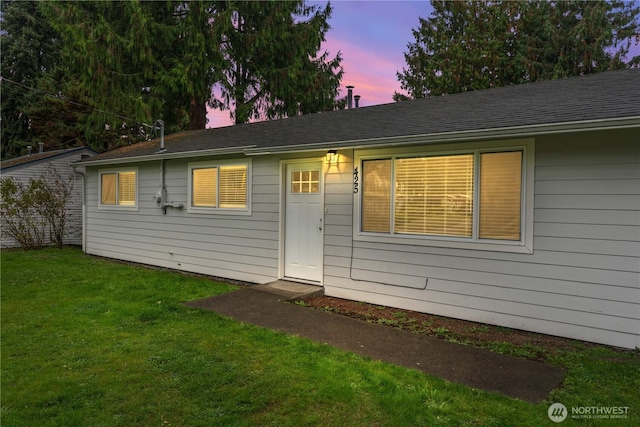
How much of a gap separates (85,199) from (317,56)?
35.6 ft

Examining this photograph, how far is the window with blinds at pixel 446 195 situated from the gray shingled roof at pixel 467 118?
421mm

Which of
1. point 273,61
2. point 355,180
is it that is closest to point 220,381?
point 355,180

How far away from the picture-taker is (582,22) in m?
18.9

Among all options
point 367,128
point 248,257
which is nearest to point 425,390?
point 367,128

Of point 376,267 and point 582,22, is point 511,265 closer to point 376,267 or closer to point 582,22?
point 376,267

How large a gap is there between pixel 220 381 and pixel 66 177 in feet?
42.2

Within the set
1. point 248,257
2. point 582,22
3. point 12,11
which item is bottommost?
point 248,257

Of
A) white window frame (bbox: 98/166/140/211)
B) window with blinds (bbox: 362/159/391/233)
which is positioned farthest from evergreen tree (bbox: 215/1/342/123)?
window with blinds (bbox: 362/159/391/233)

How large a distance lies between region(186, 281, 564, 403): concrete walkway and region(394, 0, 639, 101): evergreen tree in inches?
762

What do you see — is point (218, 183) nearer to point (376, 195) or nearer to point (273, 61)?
point (376, 195)

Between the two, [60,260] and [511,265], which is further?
[60,260]

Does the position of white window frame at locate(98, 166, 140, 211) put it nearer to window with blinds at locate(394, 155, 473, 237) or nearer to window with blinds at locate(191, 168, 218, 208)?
window with blinds at locate(191, 168, 218, 208)

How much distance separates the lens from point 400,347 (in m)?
3.90

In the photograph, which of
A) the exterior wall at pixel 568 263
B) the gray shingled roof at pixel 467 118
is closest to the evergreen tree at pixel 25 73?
the gray shingled roof at pixel 467 118
